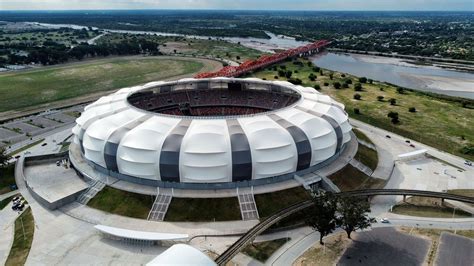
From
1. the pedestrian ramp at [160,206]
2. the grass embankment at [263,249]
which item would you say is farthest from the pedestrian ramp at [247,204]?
the pedestrian ramp at [160,206]

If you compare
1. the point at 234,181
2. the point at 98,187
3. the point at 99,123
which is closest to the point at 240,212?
the point at 234,181

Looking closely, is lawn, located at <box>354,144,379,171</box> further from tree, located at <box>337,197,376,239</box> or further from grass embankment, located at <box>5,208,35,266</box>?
grass embankment, located at <box>5,208,35,266</box>

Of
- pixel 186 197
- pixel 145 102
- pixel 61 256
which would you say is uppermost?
pixel 145 102

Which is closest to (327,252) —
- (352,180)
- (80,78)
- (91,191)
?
(352,180)

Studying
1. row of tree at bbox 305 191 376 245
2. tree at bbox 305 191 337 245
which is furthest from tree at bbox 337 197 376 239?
tree at bbox 305 191 337 245

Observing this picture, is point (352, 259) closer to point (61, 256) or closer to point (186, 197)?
point (186, 197)

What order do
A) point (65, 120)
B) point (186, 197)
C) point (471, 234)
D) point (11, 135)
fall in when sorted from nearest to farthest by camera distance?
point (471, 234) < point (186, 197) < point (11, 135) < point (65, 120)

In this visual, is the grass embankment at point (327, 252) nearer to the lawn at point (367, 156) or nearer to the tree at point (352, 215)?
the tree at point (352, 215)

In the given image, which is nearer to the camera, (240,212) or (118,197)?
(240,212)
